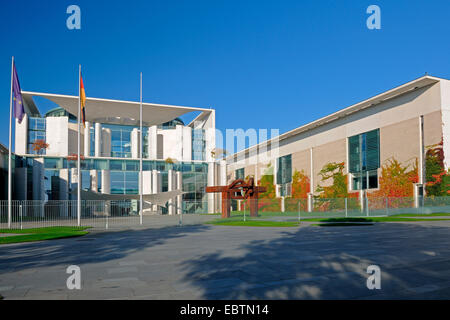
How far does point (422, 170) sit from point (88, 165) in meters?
41.1

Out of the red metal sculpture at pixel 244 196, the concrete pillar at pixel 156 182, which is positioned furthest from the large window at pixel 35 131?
the red metal sculpture at pixel 244 196

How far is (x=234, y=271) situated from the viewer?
8.31 m

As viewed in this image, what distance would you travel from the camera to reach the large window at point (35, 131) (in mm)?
51938

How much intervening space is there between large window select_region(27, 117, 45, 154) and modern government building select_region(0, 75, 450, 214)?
0.14 m

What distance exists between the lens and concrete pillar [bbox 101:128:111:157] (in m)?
58.1

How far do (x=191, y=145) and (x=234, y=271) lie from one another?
5018 centimetres

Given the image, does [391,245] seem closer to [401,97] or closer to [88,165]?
[401,97]

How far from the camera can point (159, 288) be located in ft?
22.4

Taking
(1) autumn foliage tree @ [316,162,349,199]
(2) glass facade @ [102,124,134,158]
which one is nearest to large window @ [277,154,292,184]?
(1) autumn foliage tree @ [316,162,349,199]

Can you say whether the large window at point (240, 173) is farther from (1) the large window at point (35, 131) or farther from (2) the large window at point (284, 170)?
(1) the large window at point (35, 131)

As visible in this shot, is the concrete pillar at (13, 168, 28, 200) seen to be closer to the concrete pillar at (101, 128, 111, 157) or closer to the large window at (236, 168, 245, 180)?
the concrete pillar at (101, 128, 111, 157)

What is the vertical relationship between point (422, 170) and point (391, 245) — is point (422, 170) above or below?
above

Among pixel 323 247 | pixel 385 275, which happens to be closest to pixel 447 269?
pixel 385 275
